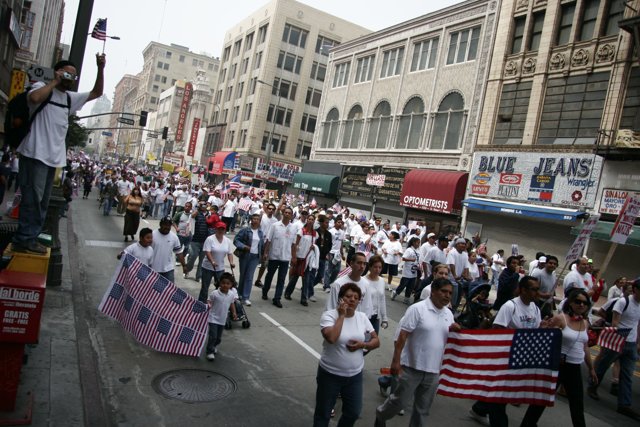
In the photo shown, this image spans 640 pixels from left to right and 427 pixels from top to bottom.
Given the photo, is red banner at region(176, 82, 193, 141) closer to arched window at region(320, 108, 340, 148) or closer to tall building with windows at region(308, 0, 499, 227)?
tall building with windows at region(308, 0, 499, 227)

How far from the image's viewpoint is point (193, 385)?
593 cm

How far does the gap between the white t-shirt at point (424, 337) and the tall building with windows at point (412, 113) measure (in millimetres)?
21528

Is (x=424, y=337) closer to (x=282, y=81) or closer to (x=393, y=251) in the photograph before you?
(x=393, y=251)

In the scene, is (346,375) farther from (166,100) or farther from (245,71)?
(166,100)

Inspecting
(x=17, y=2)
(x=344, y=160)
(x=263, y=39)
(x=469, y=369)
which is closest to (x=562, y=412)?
(x=469, y=369)

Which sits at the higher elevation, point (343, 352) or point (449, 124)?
point (449, 124)

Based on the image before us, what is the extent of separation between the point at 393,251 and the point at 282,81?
4511 centimetres

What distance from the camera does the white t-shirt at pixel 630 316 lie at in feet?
23.4

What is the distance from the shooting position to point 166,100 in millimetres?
102250

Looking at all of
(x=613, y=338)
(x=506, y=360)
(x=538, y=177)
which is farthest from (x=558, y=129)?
(x=506, y=360)

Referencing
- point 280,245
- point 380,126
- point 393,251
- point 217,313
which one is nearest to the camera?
point 217,313

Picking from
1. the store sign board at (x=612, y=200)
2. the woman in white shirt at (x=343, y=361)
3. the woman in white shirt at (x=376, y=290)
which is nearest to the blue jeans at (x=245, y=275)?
the woman in white shirt at (x=376, y=290)

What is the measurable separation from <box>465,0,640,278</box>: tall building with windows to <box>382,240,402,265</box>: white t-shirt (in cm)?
958

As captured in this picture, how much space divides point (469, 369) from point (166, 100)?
347 feet
